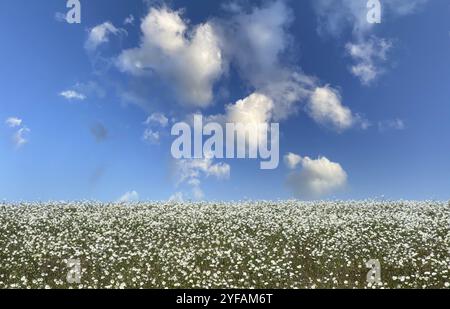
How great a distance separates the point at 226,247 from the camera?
22.2 m

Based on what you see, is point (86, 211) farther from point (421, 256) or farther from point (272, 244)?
point (421, 256)

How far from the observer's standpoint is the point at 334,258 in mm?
20875

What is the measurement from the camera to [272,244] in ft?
73.9

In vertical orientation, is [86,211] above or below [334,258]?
above

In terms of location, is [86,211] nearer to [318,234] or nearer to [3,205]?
[3,205]

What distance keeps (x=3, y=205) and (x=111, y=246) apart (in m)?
13.2

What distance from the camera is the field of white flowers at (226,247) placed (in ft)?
62.7

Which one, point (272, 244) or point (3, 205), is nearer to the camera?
point (272, 244)

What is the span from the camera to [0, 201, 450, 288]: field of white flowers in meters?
19.1
